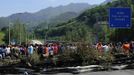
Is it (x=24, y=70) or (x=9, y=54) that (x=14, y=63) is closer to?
(x=24, y=70)

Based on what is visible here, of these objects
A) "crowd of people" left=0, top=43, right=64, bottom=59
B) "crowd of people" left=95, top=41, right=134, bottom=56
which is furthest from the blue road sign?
"crowd of people" left=0, top=43, right=64, bottom=59

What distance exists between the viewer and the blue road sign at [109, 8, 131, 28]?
34438 mm

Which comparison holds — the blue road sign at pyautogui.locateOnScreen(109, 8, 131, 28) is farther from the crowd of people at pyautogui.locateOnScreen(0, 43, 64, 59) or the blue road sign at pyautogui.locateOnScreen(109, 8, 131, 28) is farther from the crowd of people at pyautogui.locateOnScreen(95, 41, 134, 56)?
the crowd of people at pyautogui.locateOnScreen(0, 43, 64, 59)

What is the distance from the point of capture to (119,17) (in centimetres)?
3488

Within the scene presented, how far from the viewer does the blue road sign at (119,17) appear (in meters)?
34.4

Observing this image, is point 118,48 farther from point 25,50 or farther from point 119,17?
point 25,50

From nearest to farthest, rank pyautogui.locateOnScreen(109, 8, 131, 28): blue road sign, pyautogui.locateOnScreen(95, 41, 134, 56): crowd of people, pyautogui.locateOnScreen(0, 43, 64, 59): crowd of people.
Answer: pyautogui.locateOnScreen(95, 41, 134, 56): crowd of people → pyautogui.locateOnScreen(0, 43, 64, 59): crowd of people → pyautogui.locateOnScreen(109, 8, 131, 28): blue road sign

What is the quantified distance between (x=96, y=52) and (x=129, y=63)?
200cm

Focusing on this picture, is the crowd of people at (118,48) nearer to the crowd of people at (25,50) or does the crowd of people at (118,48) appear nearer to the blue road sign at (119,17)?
the crowd of people at (25,50)

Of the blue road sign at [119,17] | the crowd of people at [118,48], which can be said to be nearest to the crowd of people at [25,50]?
the crowd of people at [118,48]

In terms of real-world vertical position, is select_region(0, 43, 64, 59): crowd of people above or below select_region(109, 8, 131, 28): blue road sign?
below

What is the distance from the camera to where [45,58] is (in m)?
25.6

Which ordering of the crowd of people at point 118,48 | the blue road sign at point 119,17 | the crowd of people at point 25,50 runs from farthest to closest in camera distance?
1. the blue road sign at point 119,17
2. the crowd of people at point 25,50
3. the crowd of people at point 118,48

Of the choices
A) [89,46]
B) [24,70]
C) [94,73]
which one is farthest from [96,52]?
[24,70]
